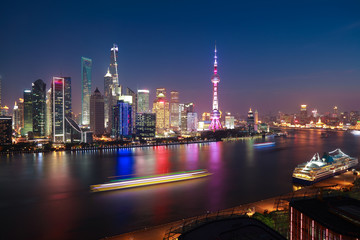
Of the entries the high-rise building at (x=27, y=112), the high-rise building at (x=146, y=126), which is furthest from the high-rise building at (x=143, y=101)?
the high-rise building at (x=27, y=112)

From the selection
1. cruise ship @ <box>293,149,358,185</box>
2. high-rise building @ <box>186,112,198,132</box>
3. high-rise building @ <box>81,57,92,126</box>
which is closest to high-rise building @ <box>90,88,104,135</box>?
high-rise building @ <box>81,57,92,126</box>

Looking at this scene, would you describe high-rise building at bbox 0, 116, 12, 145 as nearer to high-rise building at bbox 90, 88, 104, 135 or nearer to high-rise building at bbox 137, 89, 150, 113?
high-rise building at bbox 90, 88, 104, 135

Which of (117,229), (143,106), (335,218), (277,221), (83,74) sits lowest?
(117,229)

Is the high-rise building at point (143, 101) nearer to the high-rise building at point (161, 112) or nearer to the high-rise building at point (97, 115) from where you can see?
the high-rise building at point (161, 112)

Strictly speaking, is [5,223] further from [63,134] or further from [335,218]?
[63,134]

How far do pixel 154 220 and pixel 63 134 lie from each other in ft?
109

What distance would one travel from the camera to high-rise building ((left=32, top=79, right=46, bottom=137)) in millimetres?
42000

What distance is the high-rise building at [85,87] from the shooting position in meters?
74.6

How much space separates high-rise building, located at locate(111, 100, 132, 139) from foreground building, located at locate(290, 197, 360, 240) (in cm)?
3968

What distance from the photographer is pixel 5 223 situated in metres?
8.04

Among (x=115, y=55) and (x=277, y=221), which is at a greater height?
(x=115, y=55)

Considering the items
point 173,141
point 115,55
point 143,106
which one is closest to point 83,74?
point 115,55

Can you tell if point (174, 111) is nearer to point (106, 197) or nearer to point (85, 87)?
point (85, 87)

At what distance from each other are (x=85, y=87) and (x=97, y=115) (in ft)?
84.2
